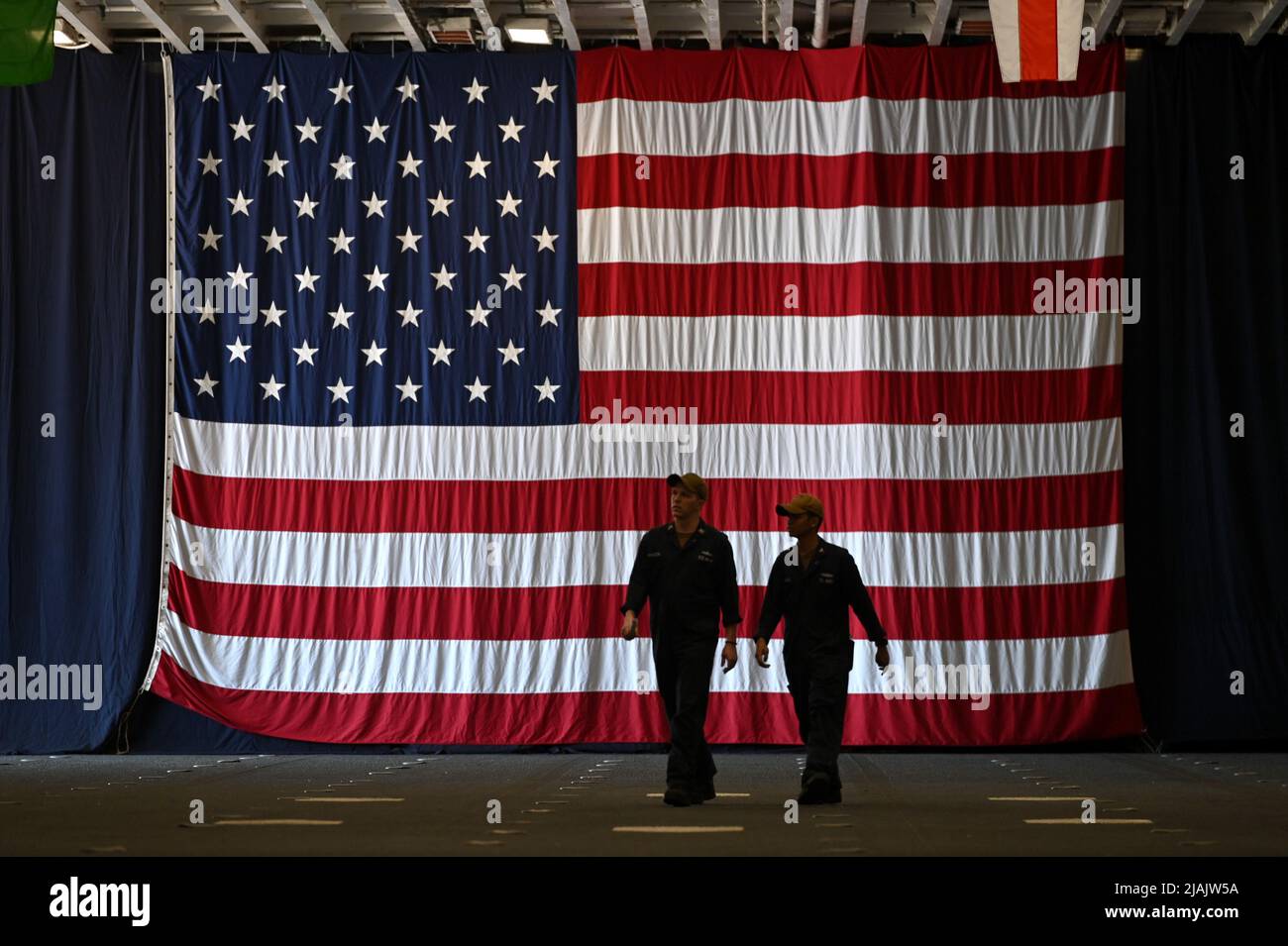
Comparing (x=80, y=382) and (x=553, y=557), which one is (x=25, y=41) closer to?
(x=80, y=382)

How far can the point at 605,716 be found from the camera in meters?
11.8

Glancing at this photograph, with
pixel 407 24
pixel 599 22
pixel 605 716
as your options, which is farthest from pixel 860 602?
pixel 407 24

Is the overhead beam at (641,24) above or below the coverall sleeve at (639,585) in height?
above

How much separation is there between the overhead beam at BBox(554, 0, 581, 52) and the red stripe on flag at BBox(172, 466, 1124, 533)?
135 inches

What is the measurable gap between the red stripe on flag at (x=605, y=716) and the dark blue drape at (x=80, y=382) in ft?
2.69

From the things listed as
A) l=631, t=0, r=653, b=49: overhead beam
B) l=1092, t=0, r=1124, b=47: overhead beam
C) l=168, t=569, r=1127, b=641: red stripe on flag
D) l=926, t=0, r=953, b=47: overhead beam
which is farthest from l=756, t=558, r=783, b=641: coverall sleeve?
l=1092, t=0, r=1124, b=47: overhead beam

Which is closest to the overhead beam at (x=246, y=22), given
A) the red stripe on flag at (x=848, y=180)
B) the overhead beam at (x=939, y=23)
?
the red stripe on flag at (x=848, y=180)

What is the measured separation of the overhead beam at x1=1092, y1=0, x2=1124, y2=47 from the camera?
11375 mm

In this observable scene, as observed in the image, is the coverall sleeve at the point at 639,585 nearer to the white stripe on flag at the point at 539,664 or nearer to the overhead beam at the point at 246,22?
the white stripe on flag at the point at 539,664

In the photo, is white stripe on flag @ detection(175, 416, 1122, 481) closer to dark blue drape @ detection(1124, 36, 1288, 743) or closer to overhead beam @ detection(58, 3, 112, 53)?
dark blue drape @ detection(1124, 36, 1288, 743)

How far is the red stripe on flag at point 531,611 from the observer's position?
38.3ft

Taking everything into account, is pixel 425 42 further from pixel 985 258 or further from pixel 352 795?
pixel 352 795
